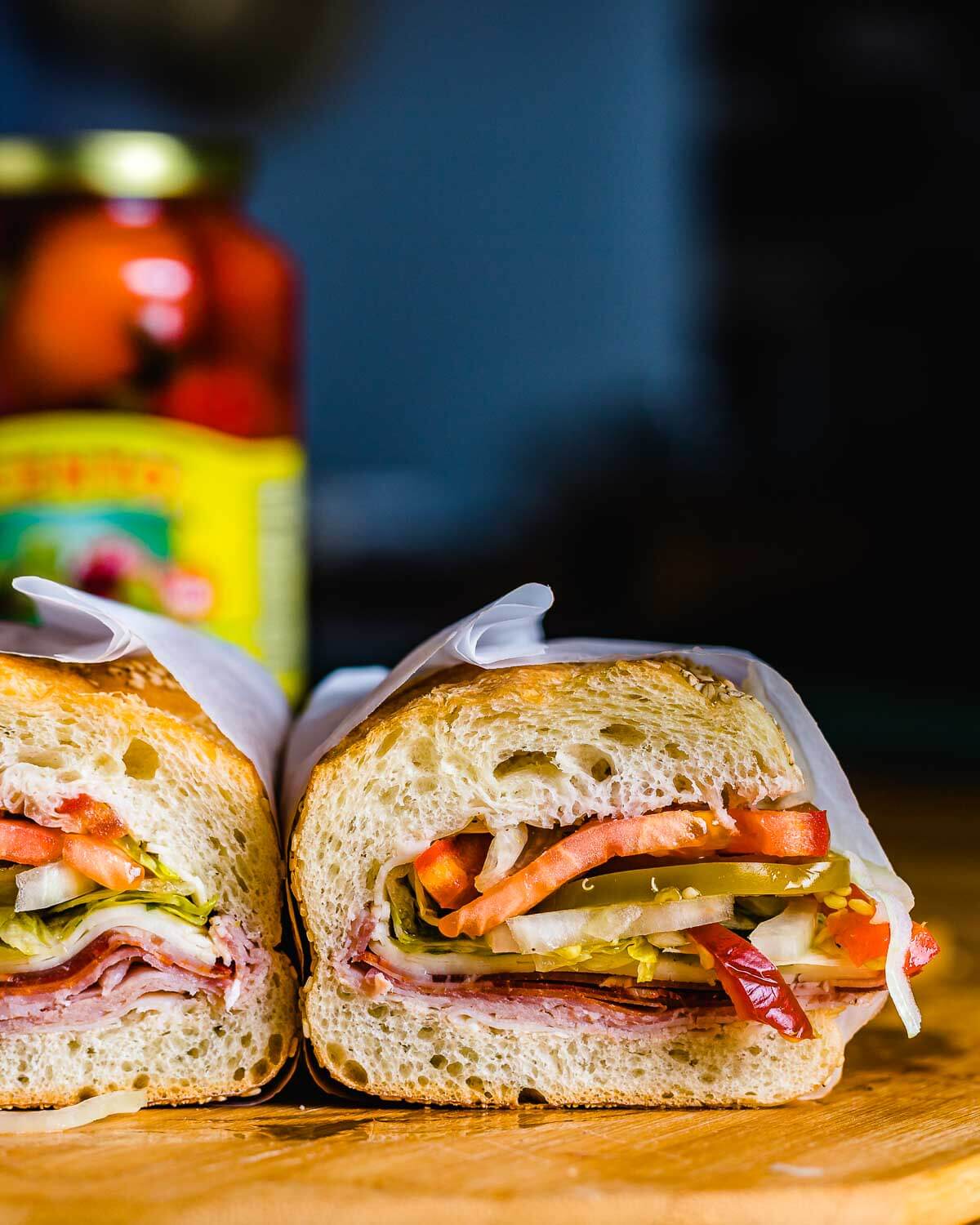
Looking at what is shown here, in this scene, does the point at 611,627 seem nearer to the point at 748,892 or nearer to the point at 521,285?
the point at 521,285

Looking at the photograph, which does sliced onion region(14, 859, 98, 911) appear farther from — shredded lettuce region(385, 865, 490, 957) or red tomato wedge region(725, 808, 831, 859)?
red tomato wedge region(725, 808, 831, 859)

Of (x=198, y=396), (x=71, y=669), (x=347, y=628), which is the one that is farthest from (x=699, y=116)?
(x=71, y=669)

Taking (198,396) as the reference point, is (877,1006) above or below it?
below

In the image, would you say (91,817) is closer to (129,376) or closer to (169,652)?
(169,652)

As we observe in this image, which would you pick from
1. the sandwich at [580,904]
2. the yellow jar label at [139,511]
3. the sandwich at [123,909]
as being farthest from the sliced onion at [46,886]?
the yellow jar label at [139,511]

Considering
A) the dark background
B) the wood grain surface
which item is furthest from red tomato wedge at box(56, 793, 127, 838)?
the dark background

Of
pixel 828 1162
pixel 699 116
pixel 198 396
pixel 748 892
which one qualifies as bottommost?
pixel 828 1162

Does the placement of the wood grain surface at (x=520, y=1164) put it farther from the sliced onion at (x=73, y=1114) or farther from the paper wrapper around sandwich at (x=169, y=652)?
the paper wrapper around sandwich at (x=169, y=652)

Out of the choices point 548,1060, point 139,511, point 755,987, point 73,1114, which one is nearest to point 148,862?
point 73,1114
